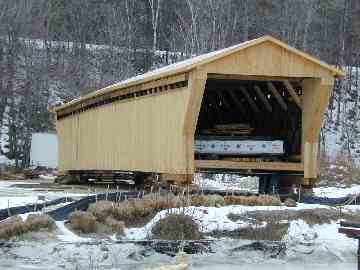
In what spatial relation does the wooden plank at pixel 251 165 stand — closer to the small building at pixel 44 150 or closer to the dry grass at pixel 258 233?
the dry grass at pixel 258 233

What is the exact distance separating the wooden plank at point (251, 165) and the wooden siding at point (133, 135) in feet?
3.11

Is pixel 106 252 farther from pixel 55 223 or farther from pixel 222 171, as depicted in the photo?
pixel 222 171

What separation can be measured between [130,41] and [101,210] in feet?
109

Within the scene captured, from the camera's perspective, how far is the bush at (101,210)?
12.1m

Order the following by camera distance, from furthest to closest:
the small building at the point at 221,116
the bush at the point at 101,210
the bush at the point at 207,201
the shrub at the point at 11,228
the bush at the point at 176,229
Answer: the small building at the point at 221,116 → the bush at the point at 207,201 → the bush at the point at 101,210 → the bush at the point at 176,229 → the shrub at the point at 11,228

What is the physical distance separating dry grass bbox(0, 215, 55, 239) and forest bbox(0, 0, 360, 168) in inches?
895

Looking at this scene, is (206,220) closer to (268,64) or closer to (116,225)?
(116,225)

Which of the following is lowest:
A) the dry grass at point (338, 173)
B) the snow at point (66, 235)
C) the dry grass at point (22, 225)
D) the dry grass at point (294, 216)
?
the snow at point (66, 235)

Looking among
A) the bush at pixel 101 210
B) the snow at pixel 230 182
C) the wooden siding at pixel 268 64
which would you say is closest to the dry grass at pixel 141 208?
the bush at pixel 101 210

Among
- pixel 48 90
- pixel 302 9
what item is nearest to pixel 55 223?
pixel 48 90

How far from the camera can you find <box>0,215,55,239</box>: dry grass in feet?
36.8

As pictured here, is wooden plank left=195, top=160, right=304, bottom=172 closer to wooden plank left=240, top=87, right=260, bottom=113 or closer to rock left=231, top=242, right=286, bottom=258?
wooden plank left=240, top=87, right=260, bottom=113

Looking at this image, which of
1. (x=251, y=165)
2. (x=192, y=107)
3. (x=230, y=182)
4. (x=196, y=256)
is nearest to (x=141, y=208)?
(x=196, y=256)

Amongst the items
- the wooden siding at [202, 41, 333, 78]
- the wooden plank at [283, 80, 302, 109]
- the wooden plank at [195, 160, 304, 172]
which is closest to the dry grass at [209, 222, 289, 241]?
the wooden siding at [202, 41, 333, 78]
